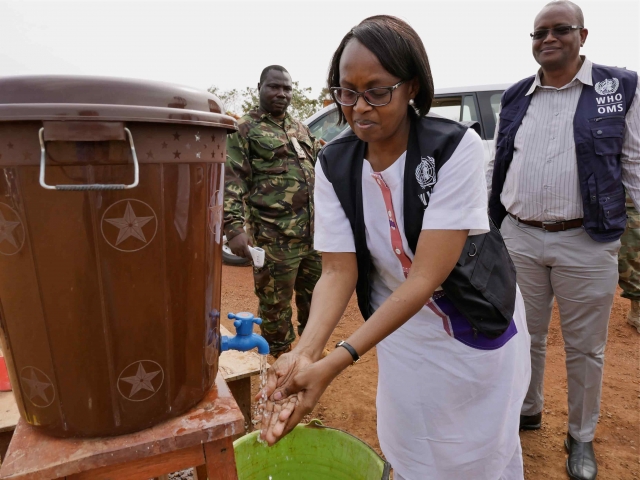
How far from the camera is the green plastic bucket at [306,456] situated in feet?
5.97

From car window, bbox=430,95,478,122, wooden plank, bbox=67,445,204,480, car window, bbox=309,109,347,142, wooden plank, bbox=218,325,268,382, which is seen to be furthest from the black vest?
car window, bbox=430,95,478,122

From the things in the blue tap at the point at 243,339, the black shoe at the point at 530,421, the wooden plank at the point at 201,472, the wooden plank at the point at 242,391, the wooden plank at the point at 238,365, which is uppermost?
the blue tap at the point at 243,339

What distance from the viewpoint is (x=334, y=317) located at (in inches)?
58.1

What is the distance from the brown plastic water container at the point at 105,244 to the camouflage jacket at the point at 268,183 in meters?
1.90

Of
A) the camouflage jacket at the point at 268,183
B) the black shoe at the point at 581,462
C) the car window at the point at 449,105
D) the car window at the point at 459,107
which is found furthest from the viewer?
the car window at the point at 449,105

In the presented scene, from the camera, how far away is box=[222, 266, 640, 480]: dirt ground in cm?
249

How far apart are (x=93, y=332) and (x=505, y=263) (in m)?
1.19

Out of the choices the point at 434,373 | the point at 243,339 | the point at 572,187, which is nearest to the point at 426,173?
the point at 434,373

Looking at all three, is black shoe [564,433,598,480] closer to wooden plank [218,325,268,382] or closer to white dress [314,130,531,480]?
white dress [314,130,531,480]

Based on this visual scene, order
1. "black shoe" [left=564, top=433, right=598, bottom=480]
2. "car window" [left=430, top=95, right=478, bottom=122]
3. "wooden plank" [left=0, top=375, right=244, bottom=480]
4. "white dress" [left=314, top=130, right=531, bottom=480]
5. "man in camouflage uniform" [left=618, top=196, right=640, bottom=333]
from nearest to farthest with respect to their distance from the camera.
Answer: "wooden plank" [left=0, top=375, right=244, bottom=480] → "white dress" [left=314, top=130, right=531, bottom=480] → "black shoe" [left=564, top=433, right=598, bottom=480] → "man in camouflage uniform" [left=618, top=196, right=640, bottom=333] → "car window" [left=430, top=95, right=478, bottom=122]

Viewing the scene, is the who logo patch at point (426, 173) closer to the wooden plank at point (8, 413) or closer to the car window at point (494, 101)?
the wooden plank at point (8, 413)

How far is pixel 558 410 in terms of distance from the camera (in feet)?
9.73

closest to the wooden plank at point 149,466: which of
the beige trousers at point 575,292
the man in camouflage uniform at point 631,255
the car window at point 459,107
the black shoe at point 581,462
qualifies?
the beige trousers at point 575,292

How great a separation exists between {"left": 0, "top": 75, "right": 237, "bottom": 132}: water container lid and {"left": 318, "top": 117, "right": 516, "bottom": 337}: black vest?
55 centimetres
